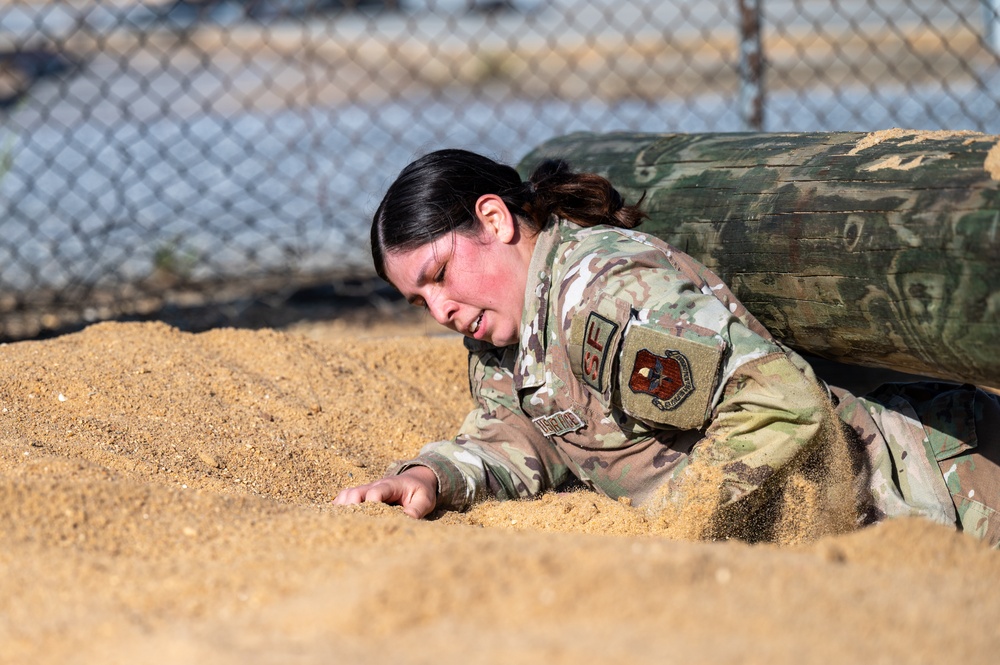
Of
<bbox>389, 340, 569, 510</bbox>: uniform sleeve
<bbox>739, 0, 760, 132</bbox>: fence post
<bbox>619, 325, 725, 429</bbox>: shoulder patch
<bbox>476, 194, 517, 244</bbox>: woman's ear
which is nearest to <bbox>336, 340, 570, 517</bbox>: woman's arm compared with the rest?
<bbox>389, 340, 569, 510</bbox>: uniform sleeve

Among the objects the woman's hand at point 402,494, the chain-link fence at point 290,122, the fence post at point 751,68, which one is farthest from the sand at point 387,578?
the fence post at point 751,68

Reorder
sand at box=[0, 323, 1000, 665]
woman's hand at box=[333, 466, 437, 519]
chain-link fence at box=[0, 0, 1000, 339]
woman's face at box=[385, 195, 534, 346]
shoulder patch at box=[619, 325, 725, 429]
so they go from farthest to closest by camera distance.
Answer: chain-link fence at box=[0, 0, 1000, 339]
woman's face at box=[385, 195, 534, 346]
woman's hand at box=[333, 466, 437, 519]
shoulder patch at box=[619, 325, 725, 429]
sand at box=[0, 323, 1000, 665]

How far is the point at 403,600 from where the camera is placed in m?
1.25

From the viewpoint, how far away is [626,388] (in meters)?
1.94

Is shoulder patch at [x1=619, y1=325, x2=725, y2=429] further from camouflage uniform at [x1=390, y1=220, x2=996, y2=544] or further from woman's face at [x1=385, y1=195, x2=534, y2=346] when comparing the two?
woman's face at [x1=385, y1=195, x2=534, y2=346]

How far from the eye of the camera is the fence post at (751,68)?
4.11 metres

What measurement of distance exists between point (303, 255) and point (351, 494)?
296 cm

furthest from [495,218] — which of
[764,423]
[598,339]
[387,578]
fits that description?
[387,578]

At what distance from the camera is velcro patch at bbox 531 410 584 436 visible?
2.17m

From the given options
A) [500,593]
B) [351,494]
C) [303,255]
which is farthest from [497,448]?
[303,255]

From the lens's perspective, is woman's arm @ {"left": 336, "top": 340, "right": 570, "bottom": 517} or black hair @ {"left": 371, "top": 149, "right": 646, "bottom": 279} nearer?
woman's arm @ {"left": 336, "top": 340, "right": 570, "bottom": 517}

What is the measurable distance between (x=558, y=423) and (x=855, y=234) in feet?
2.32

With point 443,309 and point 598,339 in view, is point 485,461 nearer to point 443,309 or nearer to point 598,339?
point 443,309

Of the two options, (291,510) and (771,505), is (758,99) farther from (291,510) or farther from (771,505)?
(291,510)
